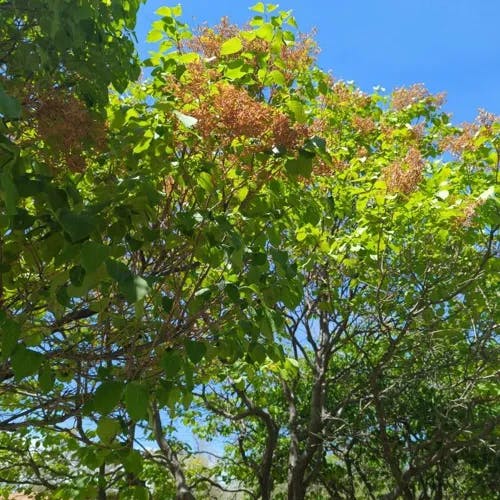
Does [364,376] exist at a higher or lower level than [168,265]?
higher

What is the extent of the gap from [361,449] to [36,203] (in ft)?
23.4

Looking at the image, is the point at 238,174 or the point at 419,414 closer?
the point at 238,174

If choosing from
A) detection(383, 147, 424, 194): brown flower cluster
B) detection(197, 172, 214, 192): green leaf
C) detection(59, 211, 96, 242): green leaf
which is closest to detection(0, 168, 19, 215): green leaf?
detection(59, 211, 96, 242): green leaf

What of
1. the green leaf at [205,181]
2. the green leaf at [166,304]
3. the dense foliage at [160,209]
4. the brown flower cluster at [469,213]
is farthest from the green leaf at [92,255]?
the brown flower cluster at [469,213]

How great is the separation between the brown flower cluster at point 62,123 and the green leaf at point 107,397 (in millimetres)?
783

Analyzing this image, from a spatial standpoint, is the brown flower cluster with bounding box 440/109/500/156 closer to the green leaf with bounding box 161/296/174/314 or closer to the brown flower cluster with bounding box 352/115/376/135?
the brown flower cluster with bounding box 352/115/376/135

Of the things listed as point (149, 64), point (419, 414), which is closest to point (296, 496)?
point (419, 414)

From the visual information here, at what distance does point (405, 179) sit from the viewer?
4.00 m

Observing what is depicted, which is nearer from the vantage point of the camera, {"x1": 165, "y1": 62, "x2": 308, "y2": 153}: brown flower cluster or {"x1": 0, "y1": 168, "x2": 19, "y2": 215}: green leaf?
{"x1": 0, "y1": 168, "x2": 19, "y2": 215}: green leaf

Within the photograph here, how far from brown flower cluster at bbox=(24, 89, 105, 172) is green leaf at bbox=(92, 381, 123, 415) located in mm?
783

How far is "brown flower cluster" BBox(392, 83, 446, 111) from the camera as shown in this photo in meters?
6.23

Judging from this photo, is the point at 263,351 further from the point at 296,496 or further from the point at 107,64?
the point at 296,496

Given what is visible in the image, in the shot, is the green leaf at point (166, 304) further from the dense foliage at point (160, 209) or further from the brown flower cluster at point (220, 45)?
the brown flower cluster at point (220, 45)

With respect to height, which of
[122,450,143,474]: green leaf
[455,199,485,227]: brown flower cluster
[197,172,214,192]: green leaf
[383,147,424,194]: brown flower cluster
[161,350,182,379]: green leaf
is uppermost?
[383,147,424,194]: brown flower cluster
